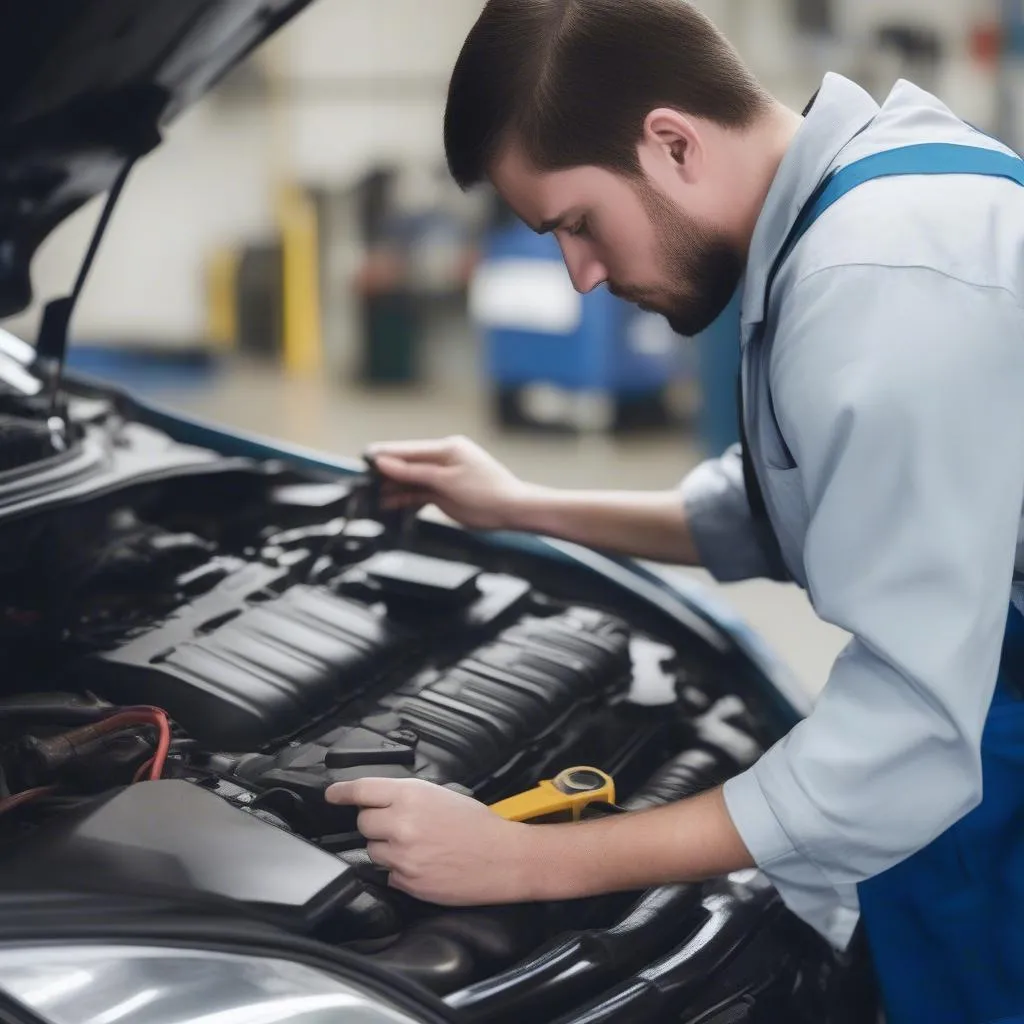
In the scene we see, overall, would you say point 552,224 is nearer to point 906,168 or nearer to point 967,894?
point 906,168

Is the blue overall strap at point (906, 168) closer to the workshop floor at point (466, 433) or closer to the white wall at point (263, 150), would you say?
the workshop floor at point (466, 433)

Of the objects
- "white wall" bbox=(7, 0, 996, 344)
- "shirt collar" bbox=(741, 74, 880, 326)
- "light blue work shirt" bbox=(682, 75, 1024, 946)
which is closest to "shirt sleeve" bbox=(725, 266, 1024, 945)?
"light blue work shirt" bbox=(682, 75, 1024, 946)

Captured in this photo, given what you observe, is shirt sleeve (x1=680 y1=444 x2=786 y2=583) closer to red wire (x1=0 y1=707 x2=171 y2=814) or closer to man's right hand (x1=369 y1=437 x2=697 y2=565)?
man's right hand (x1=369 y1=437 x2=697 y2=565)

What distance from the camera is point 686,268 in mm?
1067

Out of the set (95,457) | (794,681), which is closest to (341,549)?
(95,457)

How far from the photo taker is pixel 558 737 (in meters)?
1.22

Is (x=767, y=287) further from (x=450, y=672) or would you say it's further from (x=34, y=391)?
(x=34, y=391)

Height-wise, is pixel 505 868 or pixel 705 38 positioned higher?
pixel 705 38

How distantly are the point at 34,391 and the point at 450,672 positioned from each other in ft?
1.99

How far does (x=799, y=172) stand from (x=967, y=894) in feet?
2.05

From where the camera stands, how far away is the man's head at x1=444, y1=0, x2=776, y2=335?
99cm

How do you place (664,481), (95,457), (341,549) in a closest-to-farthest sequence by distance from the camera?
(95,457) → (341,549) → (664,481)

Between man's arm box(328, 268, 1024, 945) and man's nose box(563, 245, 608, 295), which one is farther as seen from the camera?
man's nose box(563, 245, 608, 295)

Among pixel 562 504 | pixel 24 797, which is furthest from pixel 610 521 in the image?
pixel 24 797
